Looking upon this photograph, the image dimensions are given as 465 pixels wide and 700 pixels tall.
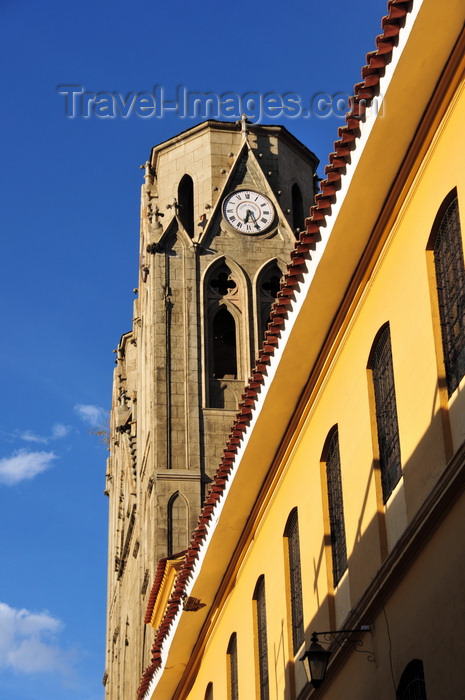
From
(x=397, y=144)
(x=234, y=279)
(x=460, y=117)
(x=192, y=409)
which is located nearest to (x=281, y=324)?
(x=397, y=144)

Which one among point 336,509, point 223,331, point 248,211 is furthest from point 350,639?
point 248,211

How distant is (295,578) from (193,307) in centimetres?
2500

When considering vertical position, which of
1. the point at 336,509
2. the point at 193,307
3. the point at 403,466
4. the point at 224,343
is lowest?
the point at 403,466

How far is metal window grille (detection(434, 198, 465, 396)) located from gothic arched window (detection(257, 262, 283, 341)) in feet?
94.5

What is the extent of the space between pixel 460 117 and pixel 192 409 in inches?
1097

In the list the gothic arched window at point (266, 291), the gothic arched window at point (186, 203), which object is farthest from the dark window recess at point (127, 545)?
the gothic arched window at point (186, 203)

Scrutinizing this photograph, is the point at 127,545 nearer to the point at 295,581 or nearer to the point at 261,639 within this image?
the point at 261,639

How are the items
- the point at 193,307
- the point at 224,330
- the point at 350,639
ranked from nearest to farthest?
1. the point at 350,639
2. the point at 193,307
3. the point at 224,330

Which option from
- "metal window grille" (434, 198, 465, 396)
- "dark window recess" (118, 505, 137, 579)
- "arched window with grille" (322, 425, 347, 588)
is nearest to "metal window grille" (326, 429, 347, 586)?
"arched window with grille" (322, 425, 347, 588)

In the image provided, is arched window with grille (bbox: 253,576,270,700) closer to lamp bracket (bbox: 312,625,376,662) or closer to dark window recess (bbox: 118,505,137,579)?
lamp bracket (bbox: 312,625,376,662)

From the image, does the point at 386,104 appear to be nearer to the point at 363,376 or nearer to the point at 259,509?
the point at 363,376

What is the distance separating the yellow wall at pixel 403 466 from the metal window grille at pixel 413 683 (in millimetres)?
86

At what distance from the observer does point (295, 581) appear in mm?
16422

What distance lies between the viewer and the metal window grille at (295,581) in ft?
52.4
